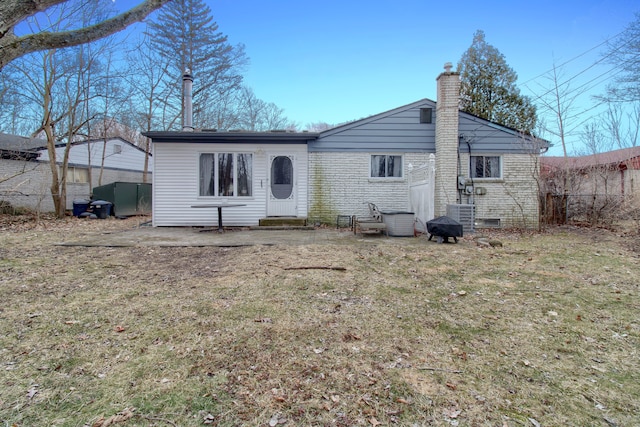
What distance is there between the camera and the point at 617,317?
3.24m

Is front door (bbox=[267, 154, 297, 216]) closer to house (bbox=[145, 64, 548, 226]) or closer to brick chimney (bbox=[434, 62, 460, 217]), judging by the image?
house (bbox=[145, 64, 548, 226])

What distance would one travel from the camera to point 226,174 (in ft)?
32.3

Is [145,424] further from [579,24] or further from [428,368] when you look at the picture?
[579,24]

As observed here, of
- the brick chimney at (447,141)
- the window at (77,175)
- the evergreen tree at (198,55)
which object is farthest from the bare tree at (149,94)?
the brick chimney at (447,141)

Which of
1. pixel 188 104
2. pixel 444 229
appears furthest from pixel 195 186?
pixel 444 229

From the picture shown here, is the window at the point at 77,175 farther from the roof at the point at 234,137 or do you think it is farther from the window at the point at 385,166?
the window at the point at 385,166

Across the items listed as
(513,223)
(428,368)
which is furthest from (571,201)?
(428,368)

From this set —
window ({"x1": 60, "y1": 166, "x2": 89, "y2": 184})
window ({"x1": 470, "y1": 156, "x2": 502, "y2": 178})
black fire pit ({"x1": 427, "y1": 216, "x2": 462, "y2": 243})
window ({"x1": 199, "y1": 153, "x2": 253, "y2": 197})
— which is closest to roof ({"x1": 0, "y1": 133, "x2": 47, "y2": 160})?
window ({"x1": 60, "y1": 166, "x2": 89, "y2": 184})

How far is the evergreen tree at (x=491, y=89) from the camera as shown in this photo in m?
17.9

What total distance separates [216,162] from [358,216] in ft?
15.3

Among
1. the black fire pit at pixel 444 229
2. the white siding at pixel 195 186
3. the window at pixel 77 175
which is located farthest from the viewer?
the window at pixel 77 175

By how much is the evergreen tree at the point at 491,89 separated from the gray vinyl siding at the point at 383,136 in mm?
10277

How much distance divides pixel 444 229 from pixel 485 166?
4.25 metres

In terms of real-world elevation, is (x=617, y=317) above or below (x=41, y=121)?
below
